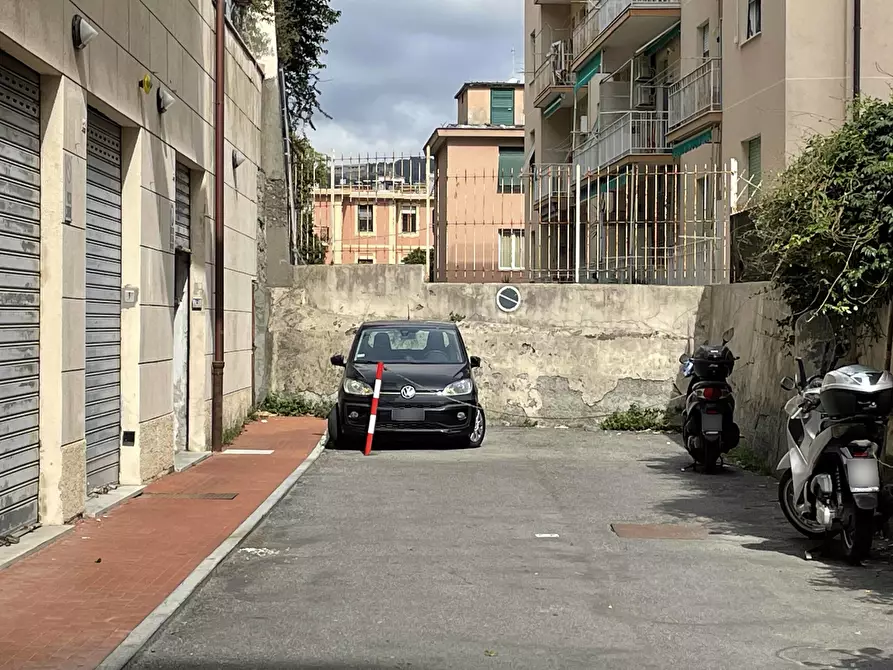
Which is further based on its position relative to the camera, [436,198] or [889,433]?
[436,198]

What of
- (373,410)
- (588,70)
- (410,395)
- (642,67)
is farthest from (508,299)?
(588,70)

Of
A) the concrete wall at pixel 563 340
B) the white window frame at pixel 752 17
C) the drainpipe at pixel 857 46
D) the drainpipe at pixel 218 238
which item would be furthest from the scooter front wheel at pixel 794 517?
the white window frame at pixel 752 17

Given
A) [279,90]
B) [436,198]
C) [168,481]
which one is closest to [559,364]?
[436,198]

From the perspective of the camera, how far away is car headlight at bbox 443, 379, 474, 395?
15641mm

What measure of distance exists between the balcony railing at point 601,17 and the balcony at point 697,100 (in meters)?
2.30

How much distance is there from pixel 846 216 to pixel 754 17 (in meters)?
14.6

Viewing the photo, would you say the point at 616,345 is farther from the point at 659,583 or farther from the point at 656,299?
the point at 659,583

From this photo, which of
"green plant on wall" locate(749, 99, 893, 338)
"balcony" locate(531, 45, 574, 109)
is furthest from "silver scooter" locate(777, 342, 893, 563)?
"balcony" locate(531, 45, 574, 109)

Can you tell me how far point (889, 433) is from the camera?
10.4 m

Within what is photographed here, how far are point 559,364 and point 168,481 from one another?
8.16m

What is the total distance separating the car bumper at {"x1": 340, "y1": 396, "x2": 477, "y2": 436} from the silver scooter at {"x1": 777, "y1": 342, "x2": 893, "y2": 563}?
6965mm

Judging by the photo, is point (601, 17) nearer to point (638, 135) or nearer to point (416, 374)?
point (638, 135)

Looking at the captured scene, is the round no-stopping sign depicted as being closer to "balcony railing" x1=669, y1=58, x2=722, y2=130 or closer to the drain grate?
"balcony railing" x1=669, y1=58, x2=722, y2=130

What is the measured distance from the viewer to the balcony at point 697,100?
82.9ft
